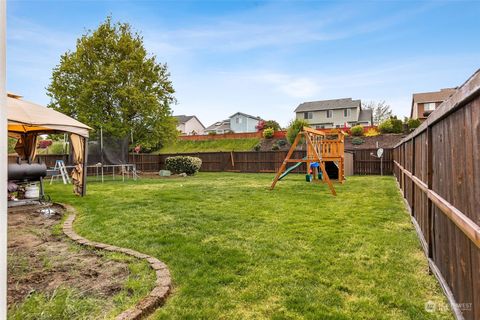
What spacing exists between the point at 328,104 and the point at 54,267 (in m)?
37.9

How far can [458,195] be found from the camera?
6.24 feet

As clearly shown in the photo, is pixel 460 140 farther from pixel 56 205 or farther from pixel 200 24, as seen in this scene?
pixel 200 24

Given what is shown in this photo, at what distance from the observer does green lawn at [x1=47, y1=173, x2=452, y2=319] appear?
7.45ft

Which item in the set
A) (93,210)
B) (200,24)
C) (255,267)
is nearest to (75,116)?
(200,24)

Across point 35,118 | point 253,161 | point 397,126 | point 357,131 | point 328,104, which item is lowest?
point 253,161

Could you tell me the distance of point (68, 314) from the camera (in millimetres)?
2152

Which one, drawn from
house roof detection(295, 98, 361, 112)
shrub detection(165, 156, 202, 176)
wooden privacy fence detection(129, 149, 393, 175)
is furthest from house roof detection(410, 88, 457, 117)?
shrub detection(165, 156, 202, 176)

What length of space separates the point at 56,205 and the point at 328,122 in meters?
34.5

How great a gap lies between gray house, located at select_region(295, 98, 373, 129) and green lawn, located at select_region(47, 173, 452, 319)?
32.3m

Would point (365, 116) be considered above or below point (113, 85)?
above

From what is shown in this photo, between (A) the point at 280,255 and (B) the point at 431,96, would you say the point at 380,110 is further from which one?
(A) the point at 280,255

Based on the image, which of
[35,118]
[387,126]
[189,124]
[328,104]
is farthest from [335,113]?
[35,118]

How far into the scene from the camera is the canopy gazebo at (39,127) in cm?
636

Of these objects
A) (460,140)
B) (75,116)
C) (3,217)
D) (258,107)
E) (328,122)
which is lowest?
(3,217)
